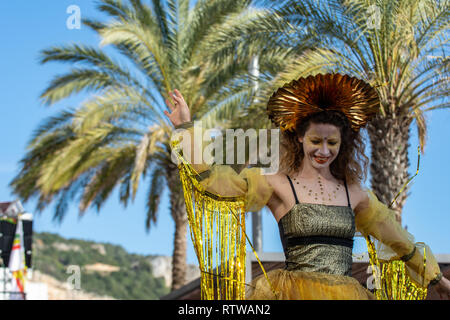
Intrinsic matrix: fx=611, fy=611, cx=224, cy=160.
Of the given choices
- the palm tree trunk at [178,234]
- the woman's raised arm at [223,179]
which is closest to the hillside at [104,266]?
the palm tree trunk at [178,234]

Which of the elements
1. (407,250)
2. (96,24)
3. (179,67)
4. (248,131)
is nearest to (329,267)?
(407,250)

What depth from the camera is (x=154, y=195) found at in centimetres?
1343

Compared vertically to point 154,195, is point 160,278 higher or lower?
lower

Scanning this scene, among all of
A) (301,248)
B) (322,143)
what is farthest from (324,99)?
(301,248)

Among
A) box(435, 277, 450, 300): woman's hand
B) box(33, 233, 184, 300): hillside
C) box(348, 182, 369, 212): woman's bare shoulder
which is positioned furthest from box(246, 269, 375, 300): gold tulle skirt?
box(33, 233, 184, 300): hillside

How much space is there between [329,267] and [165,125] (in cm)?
841

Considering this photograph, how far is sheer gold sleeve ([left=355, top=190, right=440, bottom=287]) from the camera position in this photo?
117 inches

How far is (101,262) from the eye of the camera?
4050cm

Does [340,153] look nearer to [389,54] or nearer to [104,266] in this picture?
[389,54]

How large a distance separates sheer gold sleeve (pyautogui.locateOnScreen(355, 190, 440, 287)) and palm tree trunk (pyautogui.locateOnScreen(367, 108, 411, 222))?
5108 millimetres

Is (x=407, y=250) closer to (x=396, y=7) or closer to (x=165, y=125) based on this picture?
(x=396, y=7)

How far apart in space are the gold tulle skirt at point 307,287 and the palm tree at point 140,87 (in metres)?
6.37

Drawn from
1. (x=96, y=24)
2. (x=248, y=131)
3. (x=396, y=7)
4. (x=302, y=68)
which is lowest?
(x=248, y=131)

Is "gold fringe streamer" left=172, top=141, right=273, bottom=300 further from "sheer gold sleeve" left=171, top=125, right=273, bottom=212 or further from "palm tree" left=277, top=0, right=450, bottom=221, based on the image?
"palm tree" left=277, top=0, right=450, bottom=221
